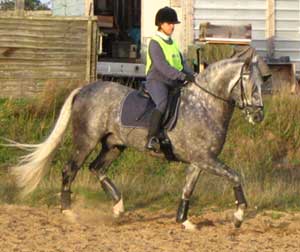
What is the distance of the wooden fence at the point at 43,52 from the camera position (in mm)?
18438

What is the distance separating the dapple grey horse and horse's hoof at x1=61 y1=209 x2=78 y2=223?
0.06 metres

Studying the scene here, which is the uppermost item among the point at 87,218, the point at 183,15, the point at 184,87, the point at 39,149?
the point at 183,15

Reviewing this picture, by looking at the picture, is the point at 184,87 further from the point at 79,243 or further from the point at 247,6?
the point at 247,6

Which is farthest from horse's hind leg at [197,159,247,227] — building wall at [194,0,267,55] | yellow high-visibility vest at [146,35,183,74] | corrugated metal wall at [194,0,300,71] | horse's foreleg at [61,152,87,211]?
corrugated metal wall at [194,0,300,71]

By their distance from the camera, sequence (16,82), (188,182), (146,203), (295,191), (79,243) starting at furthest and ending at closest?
1. (16,82)
2. (295,191)
3. (146,203)
4. (188,182)
5. (79,243)

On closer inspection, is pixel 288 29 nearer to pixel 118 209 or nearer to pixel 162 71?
pixel 118 209

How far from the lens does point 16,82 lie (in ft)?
60.6

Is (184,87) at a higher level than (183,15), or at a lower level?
lower

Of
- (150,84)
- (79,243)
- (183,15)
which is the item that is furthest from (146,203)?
(183,15)

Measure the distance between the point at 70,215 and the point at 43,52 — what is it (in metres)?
7.90

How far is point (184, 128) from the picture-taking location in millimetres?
10727

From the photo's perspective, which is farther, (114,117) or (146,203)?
(146,203)

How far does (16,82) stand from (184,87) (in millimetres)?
8194

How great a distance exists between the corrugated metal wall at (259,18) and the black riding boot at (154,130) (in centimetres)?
979
